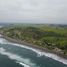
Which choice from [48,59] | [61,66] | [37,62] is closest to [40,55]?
[48,59]

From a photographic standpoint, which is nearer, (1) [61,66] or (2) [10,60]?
(1) [61,66]

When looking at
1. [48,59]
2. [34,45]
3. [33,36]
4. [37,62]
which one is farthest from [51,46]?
[33,36]

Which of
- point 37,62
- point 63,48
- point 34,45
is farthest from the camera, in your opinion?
point 34,45

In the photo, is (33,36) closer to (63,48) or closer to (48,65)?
(63,48)

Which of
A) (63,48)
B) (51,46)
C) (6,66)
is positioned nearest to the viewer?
(6,66)

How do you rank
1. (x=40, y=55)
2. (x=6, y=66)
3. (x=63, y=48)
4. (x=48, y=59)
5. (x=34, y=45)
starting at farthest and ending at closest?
(x=34, y=45) < (x=63, y=48) < (x=40, y=55) < (x=48, y=59) < (x=6, y=66)

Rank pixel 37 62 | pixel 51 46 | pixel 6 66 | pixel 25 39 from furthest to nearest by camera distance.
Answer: pixel 25 39
pixel 51 46
pixel 37 62
pixel 6 66

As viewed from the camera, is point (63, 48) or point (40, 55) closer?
point (40, 55)

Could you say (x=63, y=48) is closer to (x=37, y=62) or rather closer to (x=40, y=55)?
(x=40, y=55)
